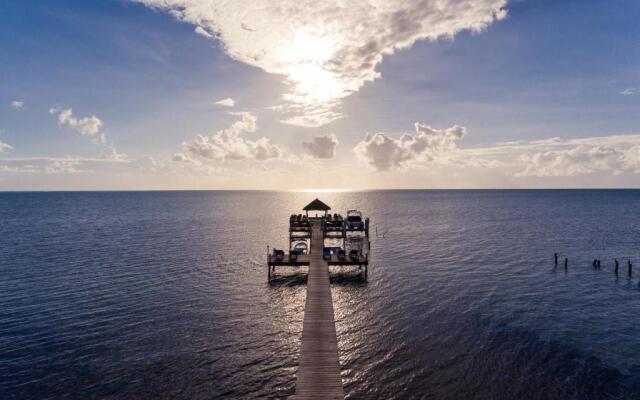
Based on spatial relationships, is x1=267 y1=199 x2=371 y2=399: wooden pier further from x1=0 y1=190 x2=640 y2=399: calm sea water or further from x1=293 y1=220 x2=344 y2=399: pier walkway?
x1=0 y1=190 x2=640 y2=399: calm sea water

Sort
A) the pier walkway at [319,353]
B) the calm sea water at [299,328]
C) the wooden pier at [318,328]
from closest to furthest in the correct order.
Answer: the pier walkway at [319,353] < the wooden pier at [318,328] < the calm sea water at [299,328]

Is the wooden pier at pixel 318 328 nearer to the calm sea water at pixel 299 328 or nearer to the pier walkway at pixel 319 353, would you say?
the pier walkway at pixel 319 353

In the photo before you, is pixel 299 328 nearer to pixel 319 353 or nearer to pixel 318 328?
pixel 318 328

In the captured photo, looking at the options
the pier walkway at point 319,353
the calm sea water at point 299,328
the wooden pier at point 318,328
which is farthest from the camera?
the calm sea water at point 299,328

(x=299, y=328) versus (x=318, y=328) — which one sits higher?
(x=318, y=328)

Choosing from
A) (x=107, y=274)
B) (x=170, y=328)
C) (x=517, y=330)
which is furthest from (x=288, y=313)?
(x=107, y=274)

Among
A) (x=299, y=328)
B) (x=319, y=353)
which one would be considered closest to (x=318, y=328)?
(x=319, y=353)

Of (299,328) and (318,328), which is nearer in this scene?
(318,328)

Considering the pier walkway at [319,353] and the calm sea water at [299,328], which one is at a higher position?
the pier walkway at [319,353]

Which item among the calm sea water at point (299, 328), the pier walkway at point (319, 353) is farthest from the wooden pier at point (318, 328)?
the calm sea water at point (299, 328)
